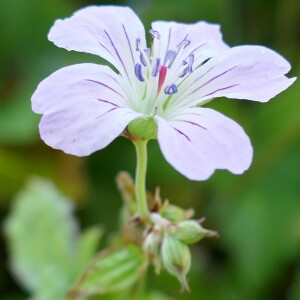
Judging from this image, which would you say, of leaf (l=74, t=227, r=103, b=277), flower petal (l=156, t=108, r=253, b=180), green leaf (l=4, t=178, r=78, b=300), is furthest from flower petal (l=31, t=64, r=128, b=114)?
green leaf (l=4, t=178, r=78, b=300)

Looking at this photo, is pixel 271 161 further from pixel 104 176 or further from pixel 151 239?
pixel 151 239

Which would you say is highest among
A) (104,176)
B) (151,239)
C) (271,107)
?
(151,239)

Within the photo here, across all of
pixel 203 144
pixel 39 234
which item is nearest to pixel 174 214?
pixel 203 144

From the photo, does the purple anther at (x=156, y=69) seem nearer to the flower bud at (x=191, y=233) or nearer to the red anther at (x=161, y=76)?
the red anther at (x=161, y=76)

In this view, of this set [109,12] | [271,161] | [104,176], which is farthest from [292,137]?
[109,12]

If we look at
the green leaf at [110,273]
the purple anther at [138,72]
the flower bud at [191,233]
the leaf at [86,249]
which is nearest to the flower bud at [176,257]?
the flower bud at [191,233]

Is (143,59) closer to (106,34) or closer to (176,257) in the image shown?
(106,34)

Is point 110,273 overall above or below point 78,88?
below
